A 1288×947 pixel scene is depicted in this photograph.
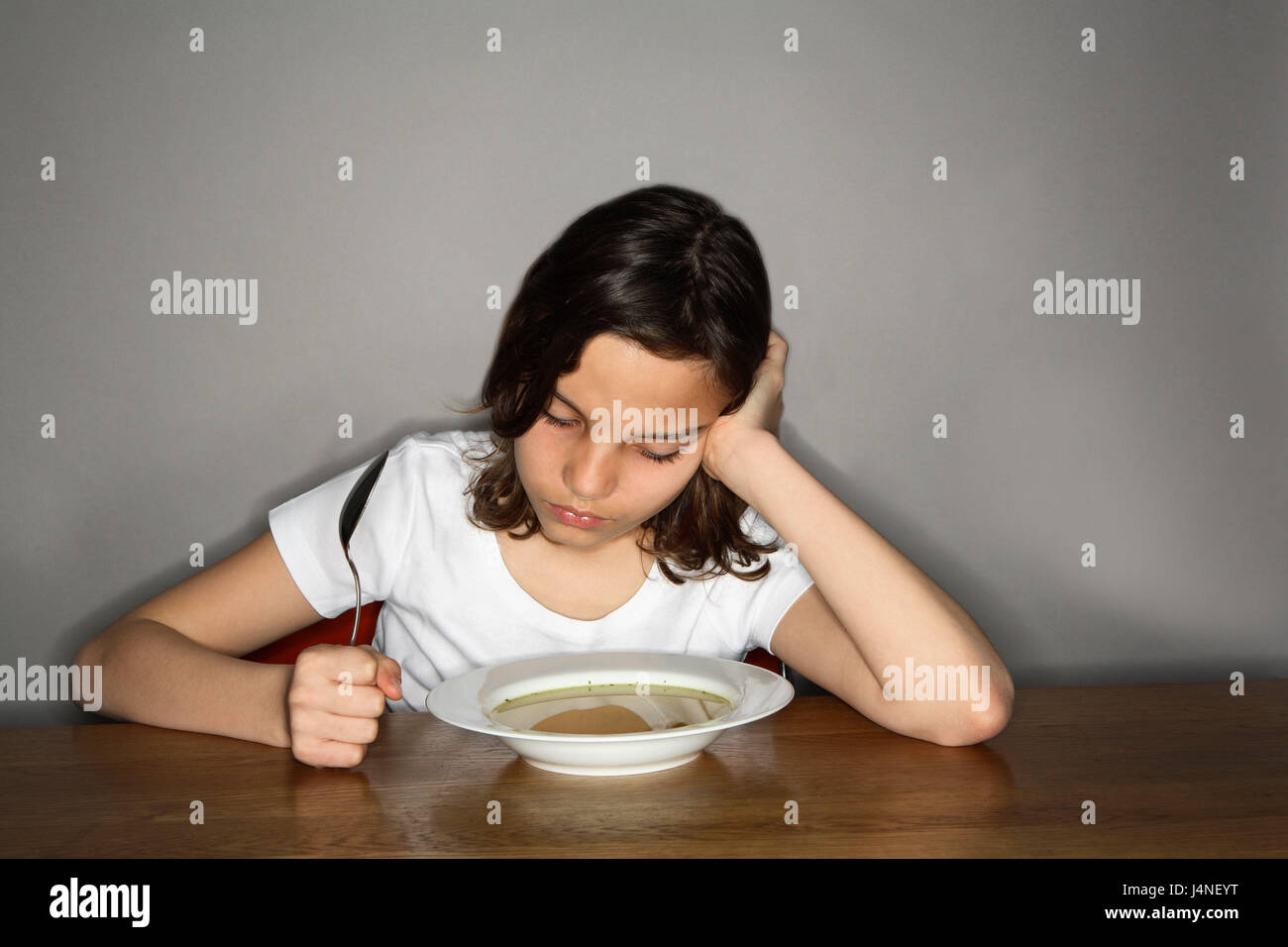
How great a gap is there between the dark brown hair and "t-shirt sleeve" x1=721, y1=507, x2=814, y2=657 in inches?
10.1

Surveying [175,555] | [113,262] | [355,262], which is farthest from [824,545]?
[113,262]

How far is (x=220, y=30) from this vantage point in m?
1.67

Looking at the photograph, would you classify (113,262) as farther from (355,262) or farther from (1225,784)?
(1225,784)

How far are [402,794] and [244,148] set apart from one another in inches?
49.1

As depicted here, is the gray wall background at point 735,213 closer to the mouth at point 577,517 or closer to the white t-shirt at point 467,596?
the white t-shirt at point 467,596

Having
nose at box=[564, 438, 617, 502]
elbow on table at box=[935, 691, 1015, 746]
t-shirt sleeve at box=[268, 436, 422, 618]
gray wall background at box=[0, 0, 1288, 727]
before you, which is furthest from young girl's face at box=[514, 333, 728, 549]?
gray wall background at box=[0, 0, 1288, 727]

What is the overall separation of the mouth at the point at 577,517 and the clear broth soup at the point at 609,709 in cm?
19

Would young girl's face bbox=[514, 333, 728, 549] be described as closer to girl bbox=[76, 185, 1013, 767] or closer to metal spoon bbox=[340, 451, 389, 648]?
girl bbox=[76, 185, 1013, 767]

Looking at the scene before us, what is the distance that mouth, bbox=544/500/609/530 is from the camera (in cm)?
116

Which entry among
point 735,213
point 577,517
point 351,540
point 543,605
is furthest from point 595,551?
point 735,213

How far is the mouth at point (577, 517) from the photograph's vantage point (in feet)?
3.81
